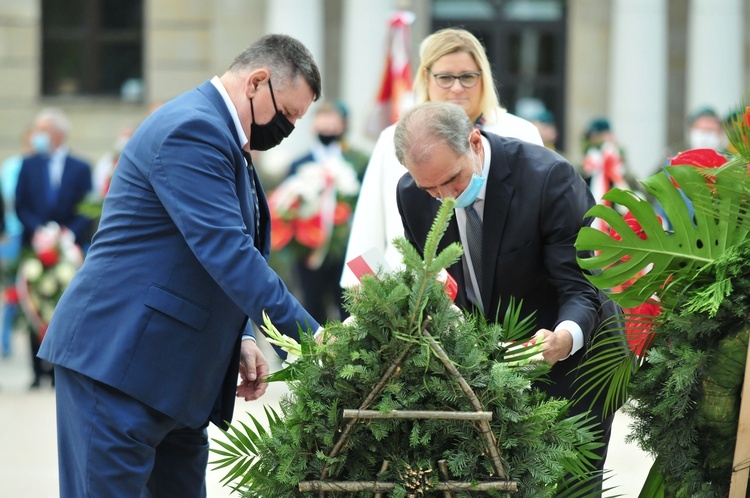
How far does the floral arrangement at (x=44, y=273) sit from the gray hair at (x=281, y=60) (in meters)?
6.14

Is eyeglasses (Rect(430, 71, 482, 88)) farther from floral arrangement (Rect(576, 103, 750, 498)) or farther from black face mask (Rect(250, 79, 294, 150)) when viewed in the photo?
floral arrangement (Rect(576, 103, 750, 498))

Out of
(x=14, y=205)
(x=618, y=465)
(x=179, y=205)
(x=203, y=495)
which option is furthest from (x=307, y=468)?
(x=14, y=205)

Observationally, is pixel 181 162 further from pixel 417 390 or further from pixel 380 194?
pixel 380 194

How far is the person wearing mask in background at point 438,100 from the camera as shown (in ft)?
15.0

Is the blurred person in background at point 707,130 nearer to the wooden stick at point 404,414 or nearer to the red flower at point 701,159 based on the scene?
the red flower at point 701,159

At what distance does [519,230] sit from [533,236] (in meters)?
0.05

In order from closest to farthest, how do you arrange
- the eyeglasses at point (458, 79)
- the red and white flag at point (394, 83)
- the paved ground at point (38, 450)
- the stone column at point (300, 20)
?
1. the eyeglasses at point (458, 79)
2. the paved ground at point (38, 450)
3. the red and white flag at point (394, 83)
4. the stone column at point (300, 20)

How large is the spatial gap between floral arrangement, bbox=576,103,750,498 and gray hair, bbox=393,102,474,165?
0.43m

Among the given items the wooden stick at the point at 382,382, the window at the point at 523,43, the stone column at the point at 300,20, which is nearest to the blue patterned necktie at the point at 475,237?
the wooden stick at the point at 382,382

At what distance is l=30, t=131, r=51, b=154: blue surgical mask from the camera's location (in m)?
10.3

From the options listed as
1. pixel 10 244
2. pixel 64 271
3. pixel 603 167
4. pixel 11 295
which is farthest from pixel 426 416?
pixel 10 244

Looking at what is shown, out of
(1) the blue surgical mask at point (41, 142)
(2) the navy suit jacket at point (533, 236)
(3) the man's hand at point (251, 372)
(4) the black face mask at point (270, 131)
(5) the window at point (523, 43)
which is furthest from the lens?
(5) the window at point (523, 43)

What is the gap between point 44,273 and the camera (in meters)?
9.60

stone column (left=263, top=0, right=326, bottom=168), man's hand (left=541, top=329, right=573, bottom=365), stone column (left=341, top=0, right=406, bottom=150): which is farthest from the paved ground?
stone column (left=263, top=0, right=326, bottom=168)
